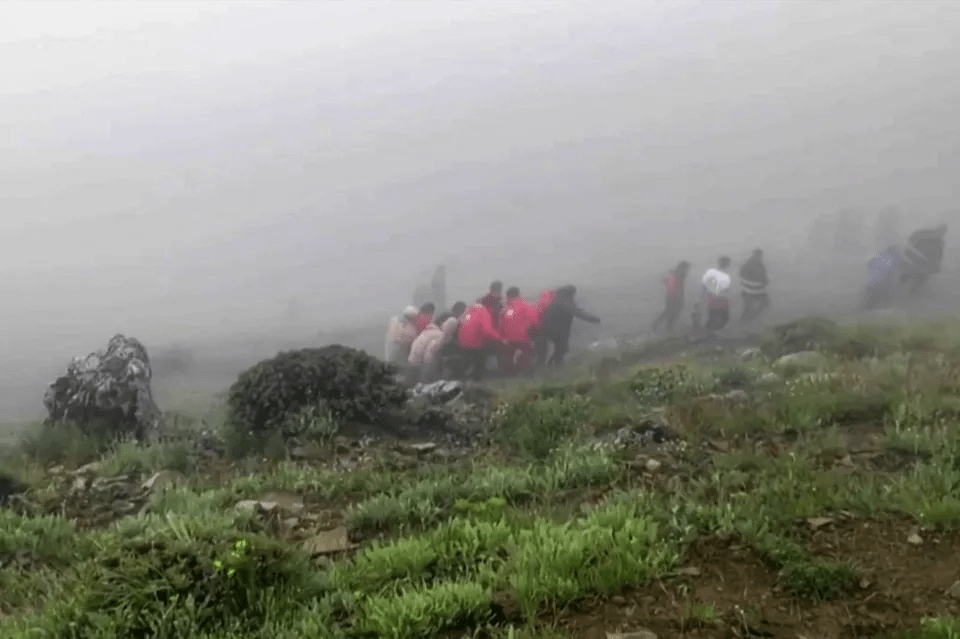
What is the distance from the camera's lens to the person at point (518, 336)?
17609mm

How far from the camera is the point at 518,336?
1769 cm

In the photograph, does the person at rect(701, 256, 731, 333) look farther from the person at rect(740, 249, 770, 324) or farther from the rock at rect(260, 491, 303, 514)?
the rock at rect(260, 491, 303, 514)

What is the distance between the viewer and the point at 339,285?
163 ft

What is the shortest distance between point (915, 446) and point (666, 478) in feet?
6.70

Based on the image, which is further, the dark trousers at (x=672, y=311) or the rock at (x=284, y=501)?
the dark trousers at (x=672, y=311)

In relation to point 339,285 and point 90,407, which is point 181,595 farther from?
point 339,285

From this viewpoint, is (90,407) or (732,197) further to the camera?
(732,197)

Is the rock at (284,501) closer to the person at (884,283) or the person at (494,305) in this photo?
the person at (494,305)

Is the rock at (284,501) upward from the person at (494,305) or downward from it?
downward

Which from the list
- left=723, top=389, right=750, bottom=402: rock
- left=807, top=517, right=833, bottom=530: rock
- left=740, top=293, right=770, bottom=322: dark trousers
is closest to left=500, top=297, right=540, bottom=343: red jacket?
left=740, top=293, right=770, bottom=322: dark trousers

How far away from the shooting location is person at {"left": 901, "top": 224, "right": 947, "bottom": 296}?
68.3 feet

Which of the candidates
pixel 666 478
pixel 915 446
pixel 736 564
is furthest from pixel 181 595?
pixel 915 446

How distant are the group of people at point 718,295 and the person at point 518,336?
5.02 metres

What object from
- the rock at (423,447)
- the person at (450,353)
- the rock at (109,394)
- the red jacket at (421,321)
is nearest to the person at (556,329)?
the person at (450,353)
